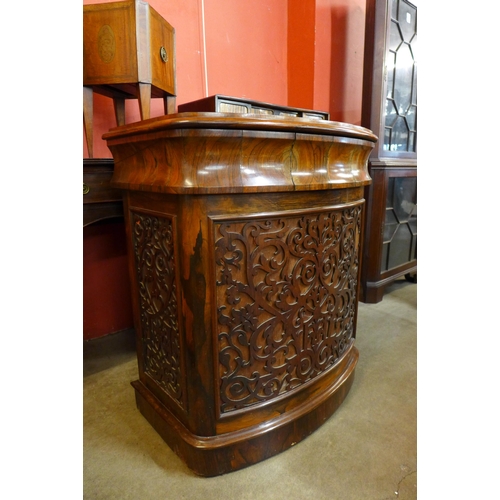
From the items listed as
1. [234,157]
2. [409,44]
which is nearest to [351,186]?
[234,157]

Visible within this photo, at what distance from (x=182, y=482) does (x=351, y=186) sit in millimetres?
904

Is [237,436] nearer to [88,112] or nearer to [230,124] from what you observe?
[230,124]

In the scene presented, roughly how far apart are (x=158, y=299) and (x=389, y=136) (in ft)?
5.65

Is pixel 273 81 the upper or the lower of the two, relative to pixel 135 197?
upper

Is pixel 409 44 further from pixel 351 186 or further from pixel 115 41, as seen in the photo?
pixel 115 41

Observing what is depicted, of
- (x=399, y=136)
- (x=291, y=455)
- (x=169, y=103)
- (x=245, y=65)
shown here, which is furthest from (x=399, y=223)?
(x=291, y=455)

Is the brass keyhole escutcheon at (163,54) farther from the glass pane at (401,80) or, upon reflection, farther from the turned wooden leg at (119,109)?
the glass pane at (401,80)

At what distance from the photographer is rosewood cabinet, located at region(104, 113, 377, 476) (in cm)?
75

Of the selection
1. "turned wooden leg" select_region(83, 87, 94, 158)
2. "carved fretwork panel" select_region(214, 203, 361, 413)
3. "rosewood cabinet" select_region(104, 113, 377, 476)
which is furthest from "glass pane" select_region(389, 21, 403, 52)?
"turned wooden leg" select_region(83, 87, 94, 158)

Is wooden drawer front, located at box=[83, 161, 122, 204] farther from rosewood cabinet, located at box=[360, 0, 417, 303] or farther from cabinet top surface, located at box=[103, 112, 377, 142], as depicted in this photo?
rosewood cabinet, located at box=[360, 0, 417, 303]

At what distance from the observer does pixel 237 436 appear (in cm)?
87

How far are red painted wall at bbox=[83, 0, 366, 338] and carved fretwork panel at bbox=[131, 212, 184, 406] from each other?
0.59 m
